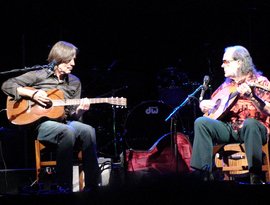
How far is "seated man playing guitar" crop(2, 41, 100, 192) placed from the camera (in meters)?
4.25

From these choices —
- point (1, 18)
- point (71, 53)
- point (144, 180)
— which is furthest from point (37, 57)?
point (144, 180)

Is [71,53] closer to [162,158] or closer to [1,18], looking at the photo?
[162,158]

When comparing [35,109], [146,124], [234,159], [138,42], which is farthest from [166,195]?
[138,42]

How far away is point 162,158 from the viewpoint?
557 centimetres

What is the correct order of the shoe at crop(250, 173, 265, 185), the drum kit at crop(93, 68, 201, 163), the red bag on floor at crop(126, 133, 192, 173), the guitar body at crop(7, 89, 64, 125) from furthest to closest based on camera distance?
the drum kit at crop(93, 68, 201, 163) < the red bag on floor at crop(126, 133, 192, 173) < the guitar body at crop(7, 89, 64, 125) < the shoe at crop(250, 173, 265, 185)

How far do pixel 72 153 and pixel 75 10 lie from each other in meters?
2.96

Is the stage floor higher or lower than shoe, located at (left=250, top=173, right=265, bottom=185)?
higher

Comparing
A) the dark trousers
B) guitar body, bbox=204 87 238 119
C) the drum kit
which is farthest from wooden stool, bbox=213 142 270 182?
the drum kit

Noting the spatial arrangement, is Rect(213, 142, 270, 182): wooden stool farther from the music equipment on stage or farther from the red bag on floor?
the music equipment on stage

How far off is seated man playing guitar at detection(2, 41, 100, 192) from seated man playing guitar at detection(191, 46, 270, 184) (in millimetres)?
1001

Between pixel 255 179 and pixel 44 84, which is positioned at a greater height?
pixel 44 84

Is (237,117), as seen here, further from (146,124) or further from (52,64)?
(146,124)

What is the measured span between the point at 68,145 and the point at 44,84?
2.49 feet

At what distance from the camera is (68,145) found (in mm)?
4254
